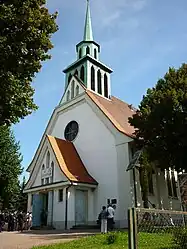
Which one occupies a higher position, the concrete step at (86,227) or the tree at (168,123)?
the tree at (168,123)

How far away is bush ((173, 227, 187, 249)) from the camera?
24.7 feet

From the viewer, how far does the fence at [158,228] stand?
561 cm

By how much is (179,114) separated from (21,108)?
10.4 metres

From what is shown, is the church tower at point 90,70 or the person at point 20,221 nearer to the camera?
the person at point 20,221

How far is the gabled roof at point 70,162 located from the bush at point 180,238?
605 inches

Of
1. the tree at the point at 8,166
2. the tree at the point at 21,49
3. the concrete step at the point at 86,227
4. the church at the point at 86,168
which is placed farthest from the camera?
the tree at the point at 8,166

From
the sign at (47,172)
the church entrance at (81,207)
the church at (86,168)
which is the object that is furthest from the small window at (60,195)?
the sign at (47,172)

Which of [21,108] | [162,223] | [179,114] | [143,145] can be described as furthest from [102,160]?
[162,223]

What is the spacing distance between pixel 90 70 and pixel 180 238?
2589 cm

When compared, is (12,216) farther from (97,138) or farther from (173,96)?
(173,96)

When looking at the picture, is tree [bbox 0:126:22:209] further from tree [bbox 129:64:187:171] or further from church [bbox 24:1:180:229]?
tree [bbox 129:64:187:171]

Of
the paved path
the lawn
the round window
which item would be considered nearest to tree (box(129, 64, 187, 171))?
the paved path

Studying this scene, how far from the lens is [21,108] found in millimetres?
13789

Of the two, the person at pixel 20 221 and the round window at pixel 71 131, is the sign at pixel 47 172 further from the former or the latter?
the round window at pixel 71 131
